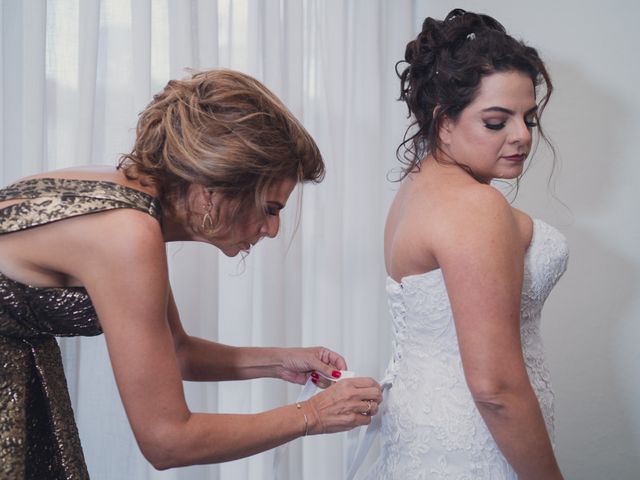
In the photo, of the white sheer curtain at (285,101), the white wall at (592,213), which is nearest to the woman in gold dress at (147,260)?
the white sheer curtain at (285,101)

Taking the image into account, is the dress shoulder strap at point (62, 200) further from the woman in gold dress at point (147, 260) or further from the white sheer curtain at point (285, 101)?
the white sheer curtain at point (285, 101)

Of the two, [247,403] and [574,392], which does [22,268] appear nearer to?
[247,403]

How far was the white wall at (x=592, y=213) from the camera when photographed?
1.86 metres

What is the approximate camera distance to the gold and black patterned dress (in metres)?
0.92

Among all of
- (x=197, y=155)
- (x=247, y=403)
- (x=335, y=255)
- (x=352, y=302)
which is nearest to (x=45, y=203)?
(x=197, y=155)

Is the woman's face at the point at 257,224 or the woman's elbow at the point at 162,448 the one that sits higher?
the woman's face at the point at 257,224

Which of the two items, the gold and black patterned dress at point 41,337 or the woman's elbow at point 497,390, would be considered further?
the woman's elbow at point 497,390

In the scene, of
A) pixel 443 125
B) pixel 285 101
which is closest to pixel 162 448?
pixel 443 125

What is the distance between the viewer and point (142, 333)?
884 mm

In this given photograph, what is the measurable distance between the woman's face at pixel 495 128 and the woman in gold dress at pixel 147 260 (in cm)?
32

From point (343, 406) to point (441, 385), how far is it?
0.65 ft

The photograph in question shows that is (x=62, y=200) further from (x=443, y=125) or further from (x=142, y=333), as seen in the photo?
(x=443, y=125)

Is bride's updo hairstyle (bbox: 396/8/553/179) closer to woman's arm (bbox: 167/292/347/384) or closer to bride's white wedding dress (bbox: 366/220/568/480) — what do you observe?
bride's white wedding dress (bbox: 366/220/568/480)

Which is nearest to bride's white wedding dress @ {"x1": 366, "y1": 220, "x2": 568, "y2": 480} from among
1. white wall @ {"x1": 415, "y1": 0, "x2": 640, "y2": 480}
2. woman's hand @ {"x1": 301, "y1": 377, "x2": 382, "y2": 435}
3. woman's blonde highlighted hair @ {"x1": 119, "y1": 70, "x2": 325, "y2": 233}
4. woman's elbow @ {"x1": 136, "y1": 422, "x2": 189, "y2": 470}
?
woman's hand @ {"x1": 301, "y1": 377, "x2": 382, "y2": 435}
